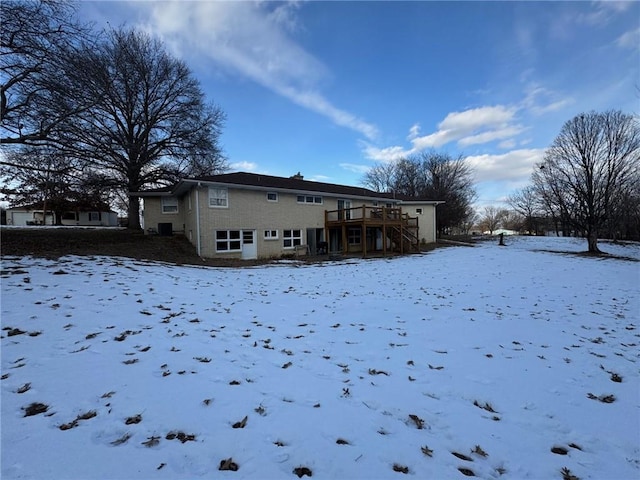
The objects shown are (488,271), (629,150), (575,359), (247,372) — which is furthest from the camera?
(629,150)

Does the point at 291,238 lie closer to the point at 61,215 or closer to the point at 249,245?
the point at 249,245

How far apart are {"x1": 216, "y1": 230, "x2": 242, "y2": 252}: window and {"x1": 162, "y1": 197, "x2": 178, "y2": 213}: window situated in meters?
7.29

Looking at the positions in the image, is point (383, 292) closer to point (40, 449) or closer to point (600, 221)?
point (40, 449)

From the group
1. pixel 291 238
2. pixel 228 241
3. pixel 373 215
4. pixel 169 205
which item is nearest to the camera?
pixel 228 241

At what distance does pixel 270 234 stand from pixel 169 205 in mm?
8982

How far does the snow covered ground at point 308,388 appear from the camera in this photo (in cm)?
222

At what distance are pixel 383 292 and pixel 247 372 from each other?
5758 mm

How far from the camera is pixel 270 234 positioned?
19.1 metres

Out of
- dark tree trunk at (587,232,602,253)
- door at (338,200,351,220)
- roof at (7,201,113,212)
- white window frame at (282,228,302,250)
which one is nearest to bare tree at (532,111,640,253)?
dark tree trunk at (587,232,602,253)

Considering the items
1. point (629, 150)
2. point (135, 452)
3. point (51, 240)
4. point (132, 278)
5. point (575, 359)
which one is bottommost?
point (575, 359)

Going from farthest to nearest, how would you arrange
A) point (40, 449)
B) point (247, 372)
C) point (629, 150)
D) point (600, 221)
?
point (600, 221), point (629, 150), point (247, 372), point (40, 449)

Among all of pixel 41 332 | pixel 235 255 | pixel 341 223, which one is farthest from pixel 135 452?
pixel 341 223

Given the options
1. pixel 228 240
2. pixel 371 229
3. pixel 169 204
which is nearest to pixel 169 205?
pixel 169 204

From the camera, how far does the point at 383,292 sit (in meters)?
8.62
